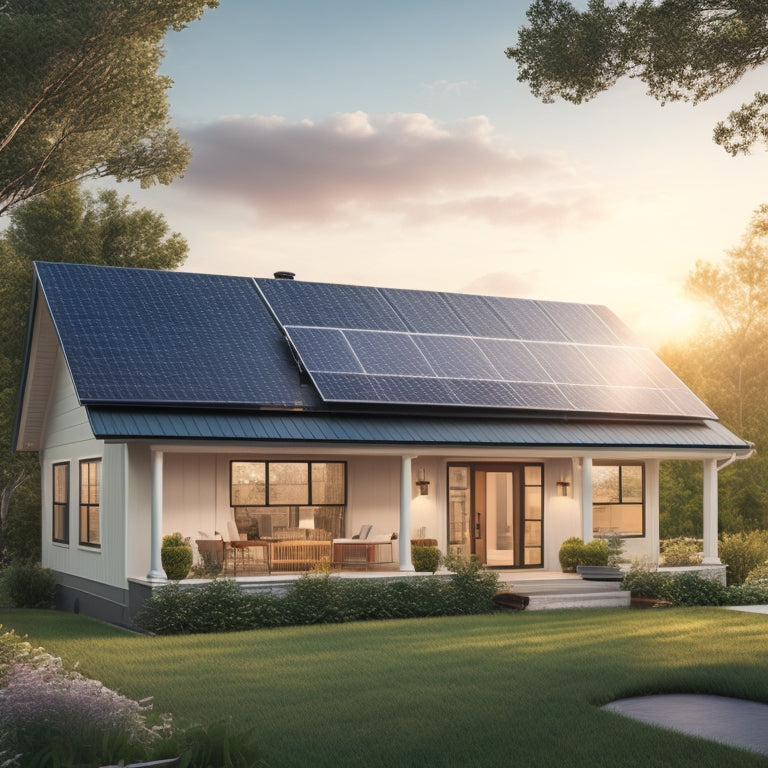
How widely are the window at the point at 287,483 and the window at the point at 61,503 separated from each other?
14.2ft

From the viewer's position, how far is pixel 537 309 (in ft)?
81.0

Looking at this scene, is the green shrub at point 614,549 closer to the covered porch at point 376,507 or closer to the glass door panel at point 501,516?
the covered porch at point 376,507

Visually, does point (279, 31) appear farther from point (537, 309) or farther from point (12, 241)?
point (12, 241)

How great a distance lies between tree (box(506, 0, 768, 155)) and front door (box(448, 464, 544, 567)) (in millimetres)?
11095

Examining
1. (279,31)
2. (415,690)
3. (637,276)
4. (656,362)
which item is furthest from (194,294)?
(637,276)

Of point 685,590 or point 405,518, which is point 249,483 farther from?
point 685,590

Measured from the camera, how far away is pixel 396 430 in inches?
733

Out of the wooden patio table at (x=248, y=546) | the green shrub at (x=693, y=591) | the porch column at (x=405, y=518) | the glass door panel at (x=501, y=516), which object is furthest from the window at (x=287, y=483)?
the green shrub at (x=693, y=591)

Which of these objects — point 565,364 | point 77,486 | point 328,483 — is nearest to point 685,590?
point 565,364

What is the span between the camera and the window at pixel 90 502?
19.2 m

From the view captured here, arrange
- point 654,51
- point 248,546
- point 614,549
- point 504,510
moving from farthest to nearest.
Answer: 1. point 504,510
2. point 614,549
3. point 248,546
4. point 654,51

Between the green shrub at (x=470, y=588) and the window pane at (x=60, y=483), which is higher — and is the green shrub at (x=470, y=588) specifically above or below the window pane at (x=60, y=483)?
below

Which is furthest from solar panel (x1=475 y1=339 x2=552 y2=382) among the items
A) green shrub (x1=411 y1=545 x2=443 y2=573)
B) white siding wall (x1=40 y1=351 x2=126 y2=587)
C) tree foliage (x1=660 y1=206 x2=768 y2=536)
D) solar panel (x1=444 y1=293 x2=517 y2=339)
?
tree foliage (x1=660 y1=206 x2=768 y2=536)

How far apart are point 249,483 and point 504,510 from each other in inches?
217
